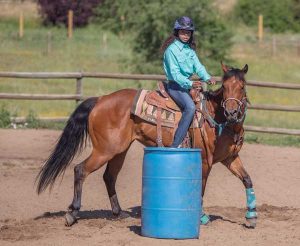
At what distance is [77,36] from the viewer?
40.1m

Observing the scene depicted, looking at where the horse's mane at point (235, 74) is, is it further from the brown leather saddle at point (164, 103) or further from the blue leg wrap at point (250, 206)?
the blue leg wrap at point (250, 206)

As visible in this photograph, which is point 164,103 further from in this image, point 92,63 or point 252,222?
point 92,63

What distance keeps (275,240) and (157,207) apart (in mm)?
1202

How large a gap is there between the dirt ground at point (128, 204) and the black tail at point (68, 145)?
20.3 inches

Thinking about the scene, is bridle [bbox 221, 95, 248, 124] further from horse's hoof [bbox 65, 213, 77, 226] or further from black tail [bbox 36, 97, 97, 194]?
horse's hoof [bbox 65, 213, 77, 226]

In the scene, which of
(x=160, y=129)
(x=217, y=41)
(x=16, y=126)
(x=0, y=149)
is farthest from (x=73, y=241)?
(x=217, y=41)

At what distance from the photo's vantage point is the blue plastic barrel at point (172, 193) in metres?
8.10

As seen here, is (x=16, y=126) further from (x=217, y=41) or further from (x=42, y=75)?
(x=217, y=41)

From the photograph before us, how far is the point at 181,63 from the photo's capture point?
8.98 meters

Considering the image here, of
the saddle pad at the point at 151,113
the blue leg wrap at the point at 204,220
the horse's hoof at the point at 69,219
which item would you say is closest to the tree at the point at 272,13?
the saddle pad at the point at 151,113

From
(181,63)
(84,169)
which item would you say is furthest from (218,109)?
(84,169)

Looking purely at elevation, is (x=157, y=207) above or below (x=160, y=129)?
below

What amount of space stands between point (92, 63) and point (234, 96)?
24.3m

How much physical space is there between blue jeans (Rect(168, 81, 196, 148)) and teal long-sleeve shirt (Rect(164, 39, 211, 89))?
155 mm
